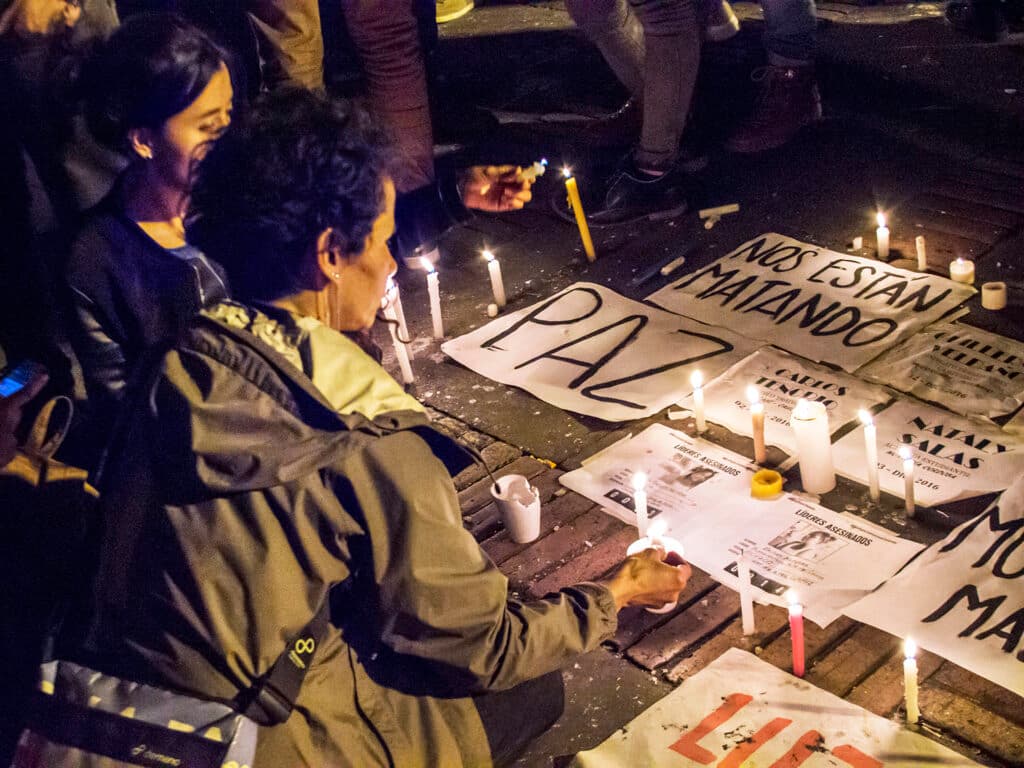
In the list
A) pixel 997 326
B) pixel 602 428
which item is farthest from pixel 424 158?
pixel 997 326

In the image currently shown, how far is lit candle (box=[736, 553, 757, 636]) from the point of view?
109 inches

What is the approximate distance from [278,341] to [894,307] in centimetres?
271

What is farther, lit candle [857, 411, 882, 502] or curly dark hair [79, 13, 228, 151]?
lit candle [857, 411, 882, 502]

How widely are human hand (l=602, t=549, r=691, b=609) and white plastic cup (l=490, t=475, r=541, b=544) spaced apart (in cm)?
56

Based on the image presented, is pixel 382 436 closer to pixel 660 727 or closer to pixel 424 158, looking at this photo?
pixel 660 727

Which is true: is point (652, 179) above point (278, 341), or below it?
below

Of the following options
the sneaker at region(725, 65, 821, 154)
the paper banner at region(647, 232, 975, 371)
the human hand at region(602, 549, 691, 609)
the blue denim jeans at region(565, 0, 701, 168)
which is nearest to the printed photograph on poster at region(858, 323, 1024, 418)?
the paper banner at region(647, 232, 975, 371)

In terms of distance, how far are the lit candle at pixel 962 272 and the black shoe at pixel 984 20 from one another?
8.70ft

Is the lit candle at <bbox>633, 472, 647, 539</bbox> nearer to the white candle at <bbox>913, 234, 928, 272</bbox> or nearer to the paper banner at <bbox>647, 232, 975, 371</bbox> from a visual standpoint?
the paper banner at <bbox>647, 232, 975, 371</bbox>

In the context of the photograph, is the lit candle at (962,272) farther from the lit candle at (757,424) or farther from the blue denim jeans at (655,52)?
the blue denim jeans at (655,52)

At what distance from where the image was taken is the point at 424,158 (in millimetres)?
4840

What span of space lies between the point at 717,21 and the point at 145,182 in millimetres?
4365

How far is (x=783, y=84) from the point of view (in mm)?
5379

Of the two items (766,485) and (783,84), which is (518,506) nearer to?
(766,485)
